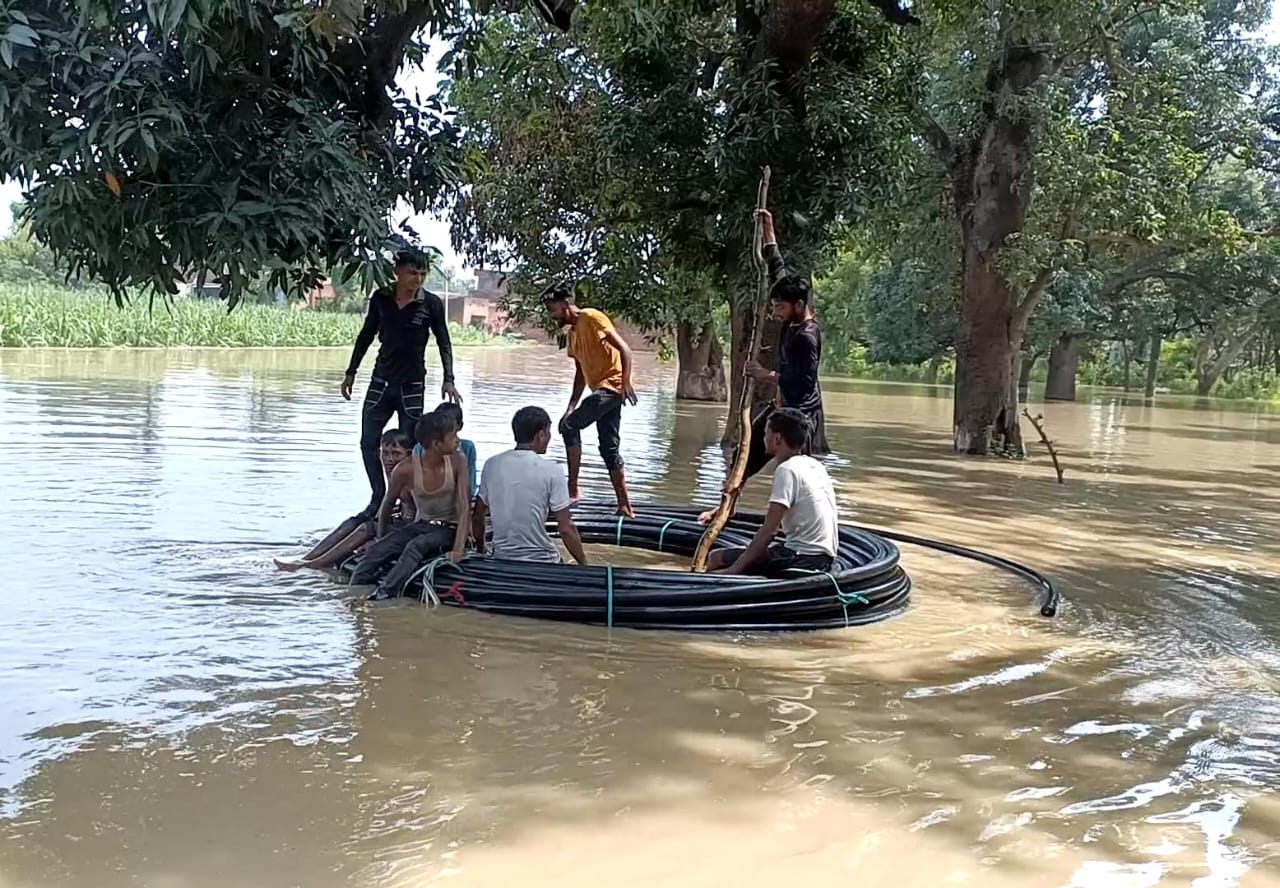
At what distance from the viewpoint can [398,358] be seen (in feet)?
24.6

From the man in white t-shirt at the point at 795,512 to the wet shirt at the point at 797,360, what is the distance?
1.01 m

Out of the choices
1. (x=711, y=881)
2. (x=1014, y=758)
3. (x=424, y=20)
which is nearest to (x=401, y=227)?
(x=424, y=20)

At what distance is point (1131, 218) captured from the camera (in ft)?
51.2

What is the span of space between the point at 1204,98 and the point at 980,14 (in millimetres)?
8863

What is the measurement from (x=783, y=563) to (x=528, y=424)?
5.37ft

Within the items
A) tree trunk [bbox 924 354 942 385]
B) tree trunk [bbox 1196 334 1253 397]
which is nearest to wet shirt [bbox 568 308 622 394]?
tree trunk [bbox 1196 334 1253 397]

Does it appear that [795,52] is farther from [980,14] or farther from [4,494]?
[4,494]

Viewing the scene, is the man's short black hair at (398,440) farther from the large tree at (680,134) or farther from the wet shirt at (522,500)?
the large tree at (680,134)

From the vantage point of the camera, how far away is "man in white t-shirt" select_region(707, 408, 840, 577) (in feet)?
21.1

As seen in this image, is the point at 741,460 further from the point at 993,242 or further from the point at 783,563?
the point at 993,242

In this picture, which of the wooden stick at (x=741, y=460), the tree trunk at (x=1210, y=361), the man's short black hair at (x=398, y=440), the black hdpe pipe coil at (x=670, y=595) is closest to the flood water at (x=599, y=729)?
the black hdpe pipe coil at (x=670, y=595)

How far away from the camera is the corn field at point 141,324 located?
3406 cm

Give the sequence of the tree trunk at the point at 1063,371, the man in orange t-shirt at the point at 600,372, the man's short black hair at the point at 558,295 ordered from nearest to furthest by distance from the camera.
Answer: the man's short black hair at the point at 558,295
the man in orange t-shirt at the point at 600,372
the tree trunk at the point at 1063,371

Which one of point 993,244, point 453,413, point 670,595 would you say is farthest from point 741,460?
point 993,244
